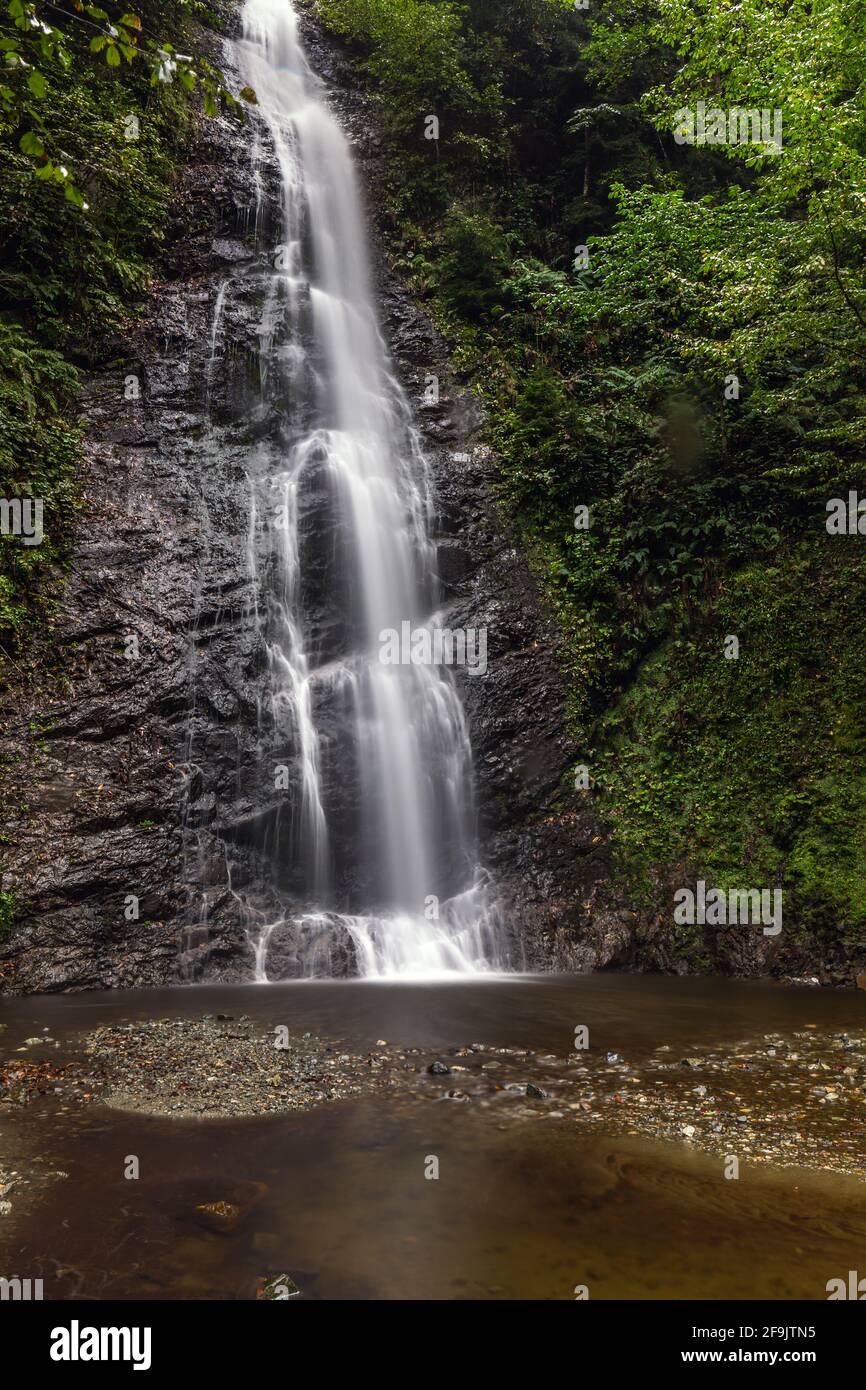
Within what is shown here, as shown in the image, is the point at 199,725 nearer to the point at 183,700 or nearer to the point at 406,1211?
the point at 183,700

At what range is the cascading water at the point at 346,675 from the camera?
9859 mm

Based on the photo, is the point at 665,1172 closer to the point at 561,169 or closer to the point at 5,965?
the point at 5,965

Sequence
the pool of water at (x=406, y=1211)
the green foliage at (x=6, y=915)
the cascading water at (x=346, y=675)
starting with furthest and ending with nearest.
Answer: the cascading water at (x=346, y=675), the green foliage at (x=6, y=915), the pool of water at (x=406, y=1211)

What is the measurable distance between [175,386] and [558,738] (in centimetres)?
853

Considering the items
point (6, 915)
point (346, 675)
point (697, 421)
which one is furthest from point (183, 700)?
point (697, 421)

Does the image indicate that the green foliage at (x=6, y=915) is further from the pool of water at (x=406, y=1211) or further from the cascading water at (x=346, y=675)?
the pool of water at (x=406, y=1211)

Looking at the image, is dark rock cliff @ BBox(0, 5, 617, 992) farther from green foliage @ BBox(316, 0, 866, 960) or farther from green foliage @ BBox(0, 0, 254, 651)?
green foliage @ BBox(316, 0, 866, 960)

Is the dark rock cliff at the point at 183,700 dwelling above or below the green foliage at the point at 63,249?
below

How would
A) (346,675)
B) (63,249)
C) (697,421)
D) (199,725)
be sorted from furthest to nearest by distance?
(697,421) → (63,249) → (346,675) → (199,725)

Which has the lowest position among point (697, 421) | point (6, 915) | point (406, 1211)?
point (406, 1211)

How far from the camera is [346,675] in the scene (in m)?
11.4

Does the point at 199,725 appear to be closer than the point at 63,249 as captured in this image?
Yes

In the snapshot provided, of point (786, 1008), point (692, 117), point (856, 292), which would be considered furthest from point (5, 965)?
point (692, 117)

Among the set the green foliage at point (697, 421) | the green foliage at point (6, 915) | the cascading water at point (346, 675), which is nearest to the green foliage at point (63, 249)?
the cascading water at point (346, 675)
